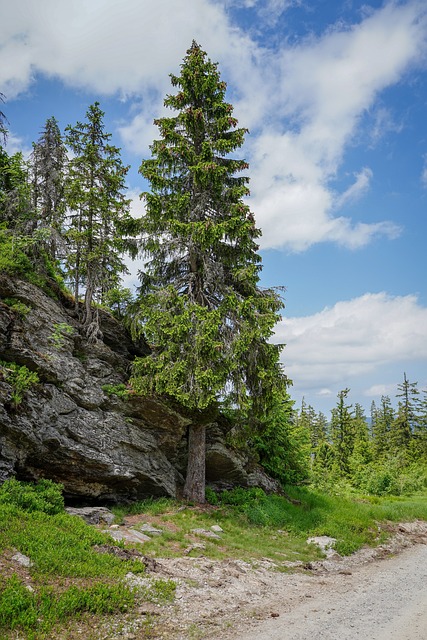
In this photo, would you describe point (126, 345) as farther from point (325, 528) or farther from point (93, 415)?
point (325, 528)

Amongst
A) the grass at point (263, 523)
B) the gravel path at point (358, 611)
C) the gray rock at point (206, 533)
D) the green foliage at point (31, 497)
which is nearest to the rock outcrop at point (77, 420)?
the green foliage at point (31, 497)

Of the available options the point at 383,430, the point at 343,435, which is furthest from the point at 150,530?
the point at 383,430

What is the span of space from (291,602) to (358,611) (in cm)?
134

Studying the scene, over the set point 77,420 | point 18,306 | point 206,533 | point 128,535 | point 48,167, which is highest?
point 48,167

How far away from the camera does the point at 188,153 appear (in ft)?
53.3

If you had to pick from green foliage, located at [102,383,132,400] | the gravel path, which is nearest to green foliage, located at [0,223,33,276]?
green foliage, located at [102,383,132,400]

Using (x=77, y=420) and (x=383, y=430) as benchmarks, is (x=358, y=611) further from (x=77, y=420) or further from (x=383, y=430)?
(x=383, y=430)

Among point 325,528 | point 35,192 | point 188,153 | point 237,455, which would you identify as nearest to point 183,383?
point 237,455

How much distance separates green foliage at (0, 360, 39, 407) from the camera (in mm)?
10984

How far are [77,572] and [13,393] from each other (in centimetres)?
545

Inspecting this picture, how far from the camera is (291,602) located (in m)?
8.23

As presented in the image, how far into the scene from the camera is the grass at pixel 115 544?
6.20 meters

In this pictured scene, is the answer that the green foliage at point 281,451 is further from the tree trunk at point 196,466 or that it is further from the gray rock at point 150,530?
the gray rock at point 150,530

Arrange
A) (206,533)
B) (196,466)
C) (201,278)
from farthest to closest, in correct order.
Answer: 1. (201,278)
2. (196,466)
3. (206,533)
